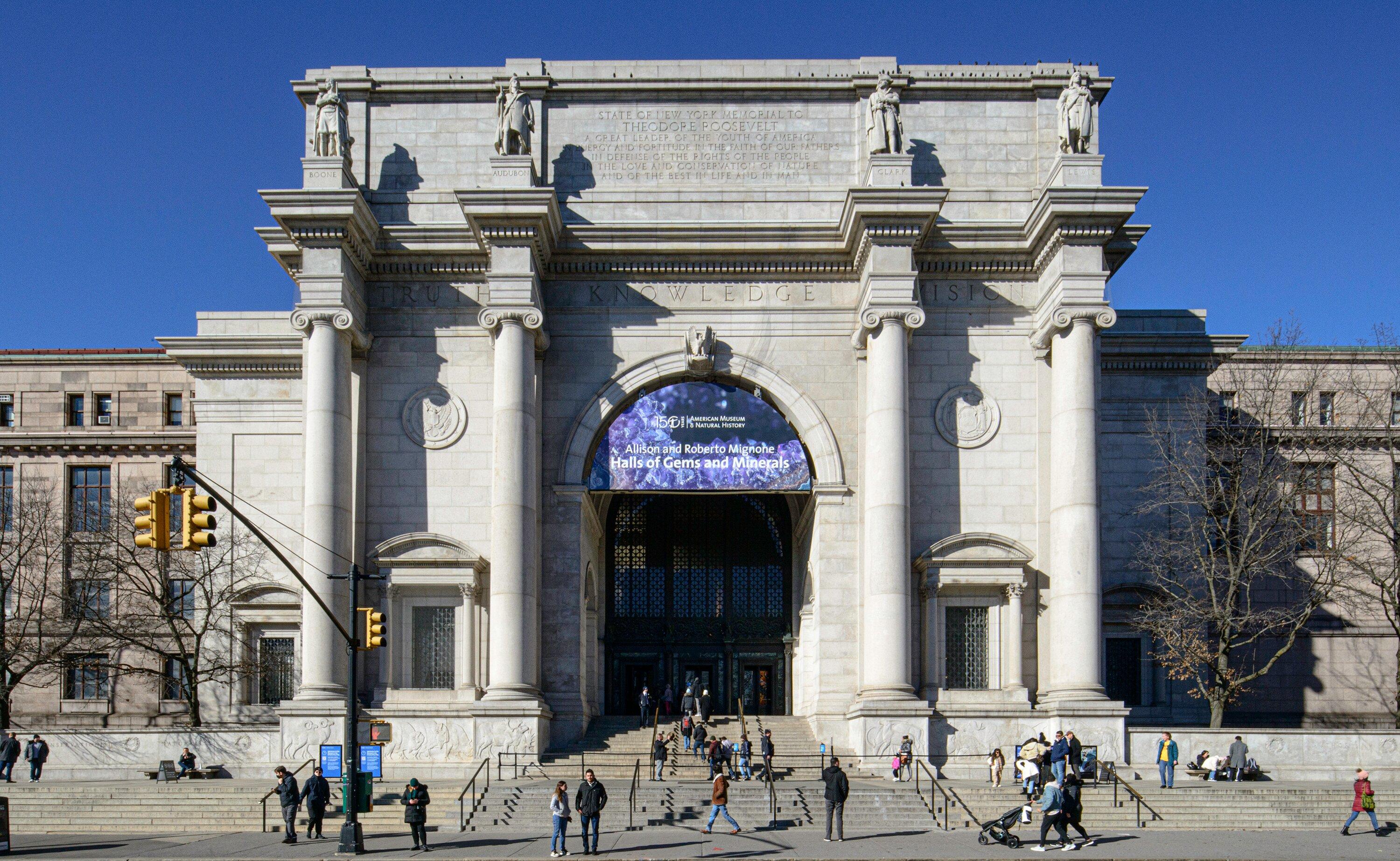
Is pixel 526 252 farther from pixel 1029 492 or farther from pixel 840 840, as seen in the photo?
pixel 840 840

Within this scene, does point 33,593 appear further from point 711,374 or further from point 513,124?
point 711,374

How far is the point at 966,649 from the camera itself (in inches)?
1471

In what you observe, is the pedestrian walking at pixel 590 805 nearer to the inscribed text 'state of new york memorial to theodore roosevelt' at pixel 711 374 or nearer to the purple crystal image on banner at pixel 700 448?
the inscribed text 'state of new york memorial to theodore roosevelt' at pixel 711 374

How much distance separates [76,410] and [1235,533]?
137 feet

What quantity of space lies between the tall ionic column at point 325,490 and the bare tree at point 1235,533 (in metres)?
21.0

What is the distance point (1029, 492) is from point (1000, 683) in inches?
199

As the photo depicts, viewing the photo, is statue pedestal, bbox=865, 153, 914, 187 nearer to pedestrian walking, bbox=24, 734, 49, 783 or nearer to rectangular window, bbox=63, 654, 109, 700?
pedestrian walking, bbox=24, 734, 49, 783

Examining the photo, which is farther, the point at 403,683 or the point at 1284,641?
the point at 1284,641

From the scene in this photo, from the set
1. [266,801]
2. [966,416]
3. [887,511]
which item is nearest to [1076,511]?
[966,416]

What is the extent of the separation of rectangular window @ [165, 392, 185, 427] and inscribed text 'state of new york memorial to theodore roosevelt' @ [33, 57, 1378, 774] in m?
15.6

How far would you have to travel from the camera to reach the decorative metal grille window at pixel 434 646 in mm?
37375

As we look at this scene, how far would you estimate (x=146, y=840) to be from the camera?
28984 millimetres

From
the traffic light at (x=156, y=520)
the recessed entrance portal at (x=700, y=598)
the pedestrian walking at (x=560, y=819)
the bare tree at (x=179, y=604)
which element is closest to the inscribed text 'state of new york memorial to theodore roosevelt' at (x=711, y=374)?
the bare tree at (x=179, y=604)

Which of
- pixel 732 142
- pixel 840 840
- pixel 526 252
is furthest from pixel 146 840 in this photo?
pixel 732 142
